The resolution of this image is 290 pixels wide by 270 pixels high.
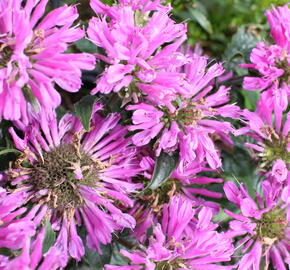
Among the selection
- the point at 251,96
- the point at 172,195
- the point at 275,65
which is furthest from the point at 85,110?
the point at 251,96

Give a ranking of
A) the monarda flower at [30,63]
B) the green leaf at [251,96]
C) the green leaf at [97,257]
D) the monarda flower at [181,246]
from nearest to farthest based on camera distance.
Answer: the monarda flower at [30,63] < the monarda flower at [181,246] < the green leaf at [97,257] < the green leaf at [251,96]

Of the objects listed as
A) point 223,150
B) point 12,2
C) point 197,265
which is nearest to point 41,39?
point 12,2

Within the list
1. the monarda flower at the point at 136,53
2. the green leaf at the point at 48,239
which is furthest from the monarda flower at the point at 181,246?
the monarda flower at the point at 136,53

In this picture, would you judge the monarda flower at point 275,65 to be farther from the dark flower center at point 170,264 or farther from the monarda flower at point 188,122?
the dark flower center at point 170,264

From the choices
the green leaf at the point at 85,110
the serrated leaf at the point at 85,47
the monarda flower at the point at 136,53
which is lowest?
the green leaf at the point at 85,110

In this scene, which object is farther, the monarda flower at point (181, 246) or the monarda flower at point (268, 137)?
the monarda flower at point (268, 137)

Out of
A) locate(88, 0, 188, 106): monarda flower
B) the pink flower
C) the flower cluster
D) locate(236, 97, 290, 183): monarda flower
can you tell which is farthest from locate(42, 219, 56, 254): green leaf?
the pink flower

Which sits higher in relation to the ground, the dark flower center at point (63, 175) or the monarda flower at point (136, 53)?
the monarda flower at point (136, 53)

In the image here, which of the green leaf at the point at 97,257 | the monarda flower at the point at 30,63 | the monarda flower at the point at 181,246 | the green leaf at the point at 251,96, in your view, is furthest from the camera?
the green leaf at the point at 251,96

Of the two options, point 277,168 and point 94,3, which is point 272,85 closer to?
point 277,168
